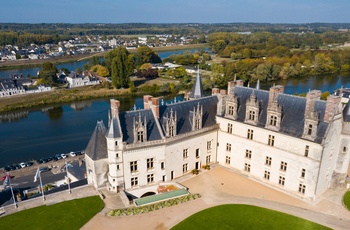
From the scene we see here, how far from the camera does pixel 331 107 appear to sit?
32.0 meters

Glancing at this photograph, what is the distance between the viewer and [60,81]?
117 metres

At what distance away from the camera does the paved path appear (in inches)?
1178

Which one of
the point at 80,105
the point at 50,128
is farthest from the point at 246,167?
the point at 80,105

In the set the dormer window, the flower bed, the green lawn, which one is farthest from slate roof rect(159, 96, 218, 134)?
the green lawn

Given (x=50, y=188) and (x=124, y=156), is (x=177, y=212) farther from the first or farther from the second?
(x=50, y=188)

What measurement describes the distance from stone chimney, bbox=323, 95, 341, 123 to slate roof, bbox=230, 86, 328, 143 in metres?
0.59

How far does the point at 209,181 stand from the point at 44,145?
39.0 m

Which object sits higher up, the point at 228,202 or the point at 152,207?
the point at 152,207

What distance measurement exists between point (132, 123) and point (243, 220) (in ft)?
53.6

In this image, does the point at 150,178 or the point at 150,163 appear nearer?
the point at 150,163

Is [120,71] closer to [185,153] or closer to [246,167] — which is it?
[185,153]

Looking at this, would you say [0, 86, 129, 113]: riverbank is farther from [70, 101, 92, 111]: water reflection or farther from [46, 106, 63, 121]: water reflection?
[46, 106, 63, 121]: water reflection

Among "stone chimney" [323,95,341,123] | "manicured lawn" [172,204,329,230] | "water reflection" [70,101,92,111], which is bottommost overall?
"water reflection" [70,101,92,111]

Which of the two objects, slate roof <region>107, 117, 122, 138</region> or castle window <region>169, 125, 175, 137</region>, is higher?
slate roof <region>107, 117, 122, 138</region>
